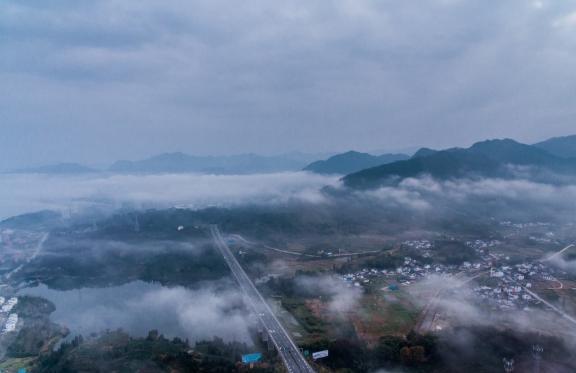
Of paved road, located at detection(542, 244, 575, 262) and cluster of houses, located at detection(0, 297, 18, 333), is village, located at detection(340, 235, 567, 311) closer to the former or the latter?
paved road, located at detection(542, 244, 575, 262)

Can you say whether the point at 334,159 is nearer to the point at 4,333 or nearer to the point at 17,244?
the point at 17,244

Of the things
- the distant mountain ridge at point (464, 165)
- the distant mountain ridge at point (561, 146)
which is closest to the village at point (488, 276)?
the distant mountain ridge at point (464, 165)

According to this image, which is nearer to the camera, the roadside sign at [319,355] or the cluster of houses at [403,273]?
the roadside sign at [319,355]

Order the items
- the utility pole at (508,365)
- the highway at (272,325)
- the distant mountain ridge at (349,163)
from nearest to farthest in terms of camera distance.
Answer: the utility pole at (508,365), the highway at (272,325), the distant mountain ridge at (349,163)

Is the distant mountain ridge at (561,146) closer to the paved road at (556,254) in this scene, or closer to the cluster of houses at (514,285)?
the paved road at (556,254)

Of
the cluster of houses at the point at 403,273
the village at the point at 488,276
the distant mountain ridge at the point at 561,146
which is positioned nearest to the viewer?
the village at the point at 488,276

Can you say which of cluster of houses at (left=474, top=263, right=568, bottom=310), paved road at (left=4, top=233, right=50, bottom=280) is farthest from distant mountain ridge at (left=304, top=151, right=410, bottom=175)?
cluster of houses at (left=474, top=263, right=568, bottom=310)
